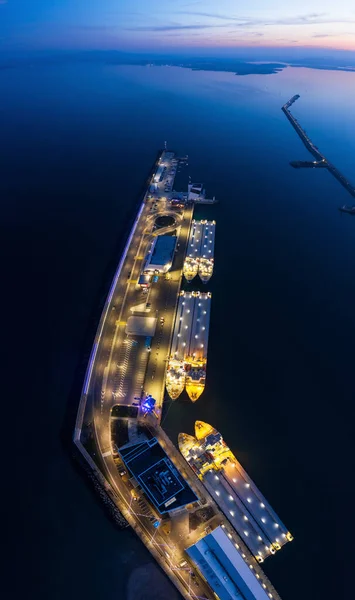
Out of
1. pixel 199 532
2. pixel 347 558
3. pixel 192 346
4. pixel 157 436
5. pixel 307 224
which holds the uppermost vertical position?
pixel 307 224

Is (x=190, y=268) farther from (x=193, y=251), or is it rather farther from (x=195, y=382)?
(x=195, y=382)

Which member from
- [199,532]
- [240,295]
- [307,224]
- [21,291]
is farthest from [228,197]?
[199,532]

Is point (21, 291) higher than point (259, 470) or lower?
higher

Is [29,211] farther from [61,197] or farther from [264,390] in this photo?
[264,390]

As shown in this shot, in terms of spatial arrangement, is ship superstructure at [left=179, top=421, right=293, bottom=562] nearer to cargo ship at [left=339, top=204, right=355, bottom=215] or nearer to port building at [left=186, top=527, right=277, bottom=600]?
port building at [left=186, top=527, right=277, bottom=600]

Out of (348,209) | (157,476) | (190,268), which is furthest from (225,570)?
(348,209)

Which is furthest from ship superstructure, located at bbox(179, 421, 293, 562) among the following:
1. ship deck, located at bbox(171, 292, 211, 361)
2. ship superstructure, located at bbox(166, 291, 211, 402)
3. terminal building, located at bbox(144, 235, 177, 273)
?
terminal building, located at bbox(144, 235, 177, 273)
